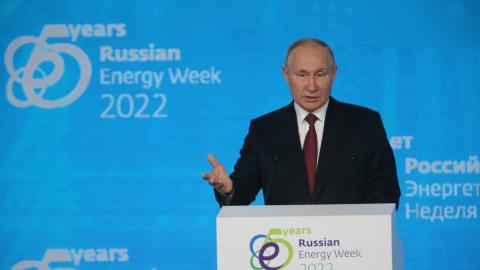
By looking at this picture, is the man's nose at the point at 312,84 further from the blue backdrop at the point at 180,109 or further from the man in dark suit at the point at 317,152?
the blue backdrop at the point at 180,109

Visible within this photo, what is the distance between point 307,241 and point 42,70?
10.2ft

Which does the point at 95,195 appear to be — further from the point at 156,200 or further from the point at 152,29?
the point at 152,29

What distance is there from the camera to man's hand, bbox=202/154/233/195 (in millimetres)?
2789

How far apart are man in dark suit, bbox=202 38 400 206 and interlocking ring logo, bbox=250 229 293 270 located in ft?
2.37

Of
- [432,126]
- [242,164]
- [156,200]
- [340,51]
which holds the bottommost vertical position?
[242,164]

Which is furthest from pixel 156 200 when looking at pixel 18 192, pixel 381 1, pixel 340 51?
pixel 381 1

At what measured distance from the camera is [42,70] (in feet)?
16.7

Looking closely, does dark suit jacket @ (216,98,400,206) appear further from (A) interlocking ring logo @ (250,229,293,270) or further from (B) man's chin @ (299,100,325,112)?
(A) interlocking ring logo @ (250,229,293,270)

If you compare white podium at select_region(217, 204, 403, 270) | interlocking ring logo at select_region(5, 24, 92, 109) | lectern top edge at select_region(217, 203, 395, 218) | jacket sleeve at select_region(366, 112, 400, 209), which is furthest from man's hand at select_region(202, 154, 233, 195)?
interlocking ring logo at select_region(5, 24, 92, 109)

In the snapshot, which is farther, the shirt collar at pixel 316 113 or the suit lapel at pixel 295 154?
the shirt collar at pixel 316 113

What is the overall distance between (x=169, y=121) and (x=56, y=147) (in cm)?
68

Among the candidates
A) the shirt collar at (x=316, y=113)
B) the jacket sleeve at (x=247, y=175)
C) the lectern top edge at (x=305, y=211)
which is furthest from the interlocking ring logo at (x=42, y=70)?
the lectern top edge at (x=305, y=211)

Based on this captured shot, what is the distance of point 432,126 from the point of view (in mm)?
4871

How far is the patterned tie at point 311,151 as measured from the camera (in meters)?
3.18
